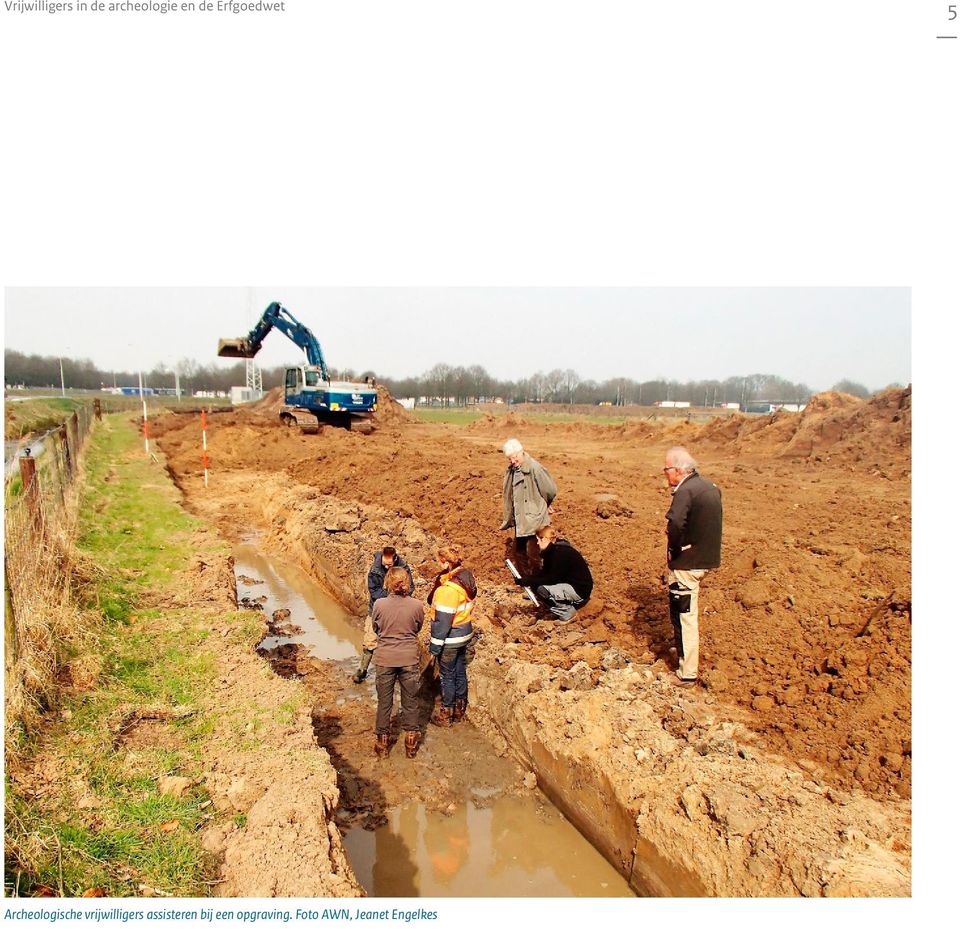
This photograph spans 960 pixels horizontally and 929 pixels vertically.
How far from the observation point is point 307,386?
22.8 meters

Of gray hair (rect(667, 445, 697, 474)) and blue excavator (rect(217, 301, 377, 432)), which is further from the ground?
blue excavator (rect(217, 301, 377, 432))

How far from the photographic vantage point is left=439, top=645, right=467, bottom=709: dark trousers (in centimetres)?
517

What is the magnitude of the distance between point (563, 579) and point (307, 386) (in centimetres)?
1875

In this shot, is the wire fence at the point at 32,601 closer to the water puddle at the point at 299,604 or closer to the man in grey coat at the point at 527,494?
the water puddle at the point at 299,604

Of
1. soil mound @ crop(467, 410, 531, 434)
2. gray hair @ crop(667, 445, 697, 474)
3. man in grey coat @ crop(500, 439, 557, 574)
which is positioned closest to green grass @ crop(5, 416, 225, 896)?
man in grey coat @ crop(500, 439, 557, 574)

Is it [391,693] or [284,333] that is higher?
[284,333]

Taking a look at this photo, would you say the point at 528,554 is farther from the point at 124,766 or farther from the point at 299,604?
the point at 124,766

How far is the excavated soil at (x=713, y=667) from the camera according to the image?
3.34 m

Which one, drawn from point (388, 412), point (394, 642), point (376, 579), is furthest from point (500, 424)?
point (394, 642)

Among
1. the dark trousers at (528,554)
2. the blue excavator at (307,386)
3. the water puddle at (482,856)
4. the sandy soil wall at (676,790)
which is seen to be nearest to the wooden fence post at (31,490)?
the water puddle at (482,856)

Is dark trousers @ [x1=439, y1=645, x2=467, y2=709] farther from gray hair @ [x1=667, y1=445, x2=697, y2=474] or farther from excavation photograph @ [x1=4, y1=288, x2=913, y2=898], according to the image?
gray hair @ [x1=667, y1=445, x2=697, y2=474]

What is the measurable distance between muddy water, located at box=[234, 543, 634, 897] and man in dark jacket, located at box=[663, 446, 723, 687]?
158 cm

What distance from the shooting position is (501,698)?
522 centimetres
